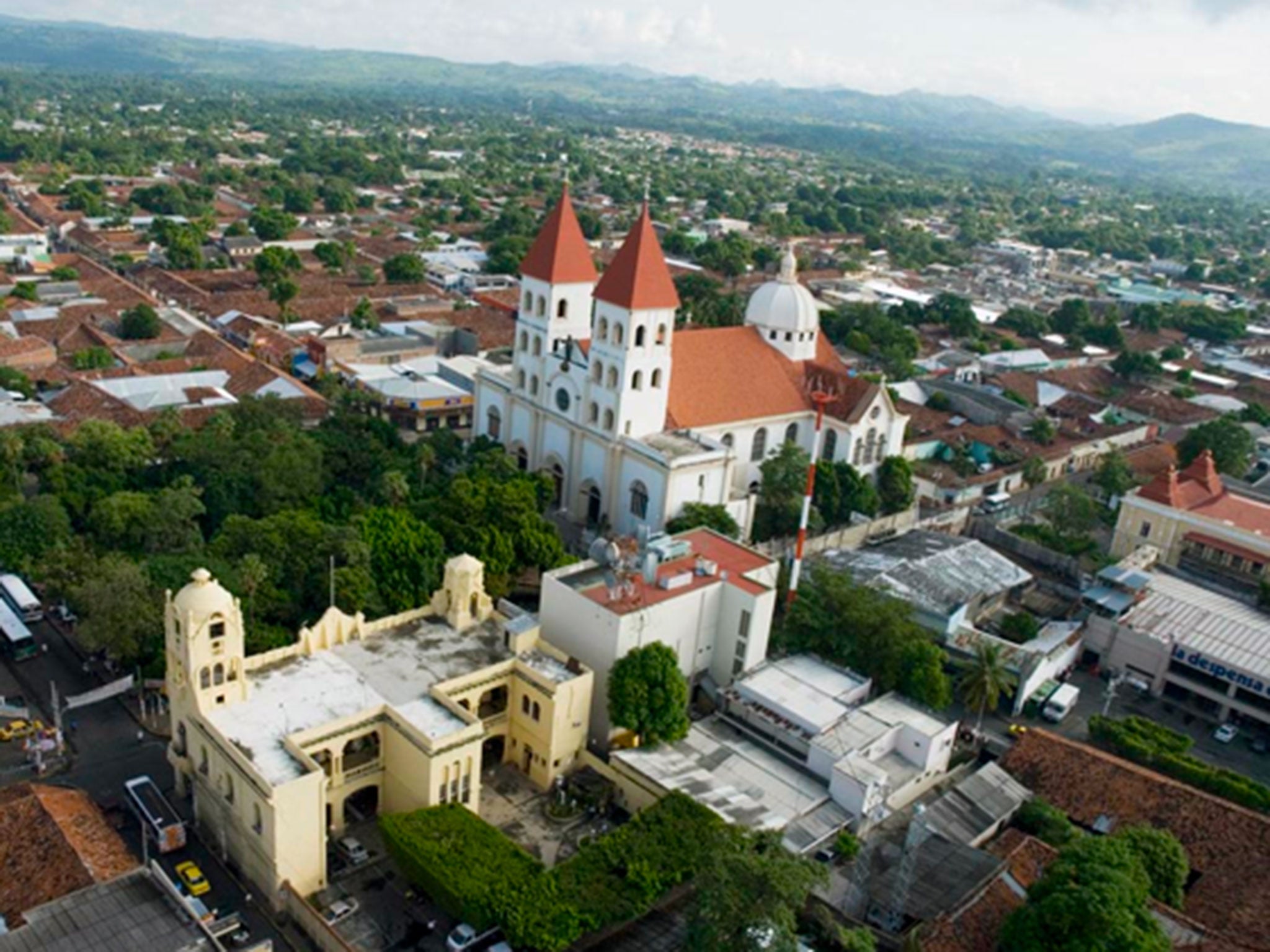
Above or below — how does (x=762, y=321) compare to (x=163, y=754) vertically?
above

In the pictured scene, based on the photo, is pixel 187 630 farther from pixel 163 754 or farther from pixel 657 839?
pixel 657 839

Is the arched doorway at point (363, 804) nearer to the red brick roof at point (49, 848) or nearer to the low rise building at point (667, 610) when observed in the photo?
the red brick roof at point (49, 848)

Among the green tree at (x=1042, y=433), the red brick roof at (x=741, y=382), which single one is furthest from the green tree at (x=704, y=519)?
the green tree at (x=1042, y=433)

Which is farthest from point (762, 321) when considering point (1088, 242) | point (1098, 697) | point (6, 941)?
point (1088, 242)

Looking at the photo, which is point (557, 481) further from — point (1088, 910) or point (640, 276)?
point (1088, 910)

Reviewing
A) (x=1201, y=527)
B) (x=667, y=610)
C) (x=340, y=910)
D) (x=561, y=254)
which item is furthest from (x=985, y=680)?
(x=561, y=254)

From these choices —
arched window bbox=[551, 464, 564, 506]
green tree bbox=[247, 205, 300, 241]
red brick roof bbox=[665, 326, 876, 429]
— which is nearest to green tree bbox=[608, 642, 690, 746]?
red brick roof bbox=[665, 326, 876, 429]
